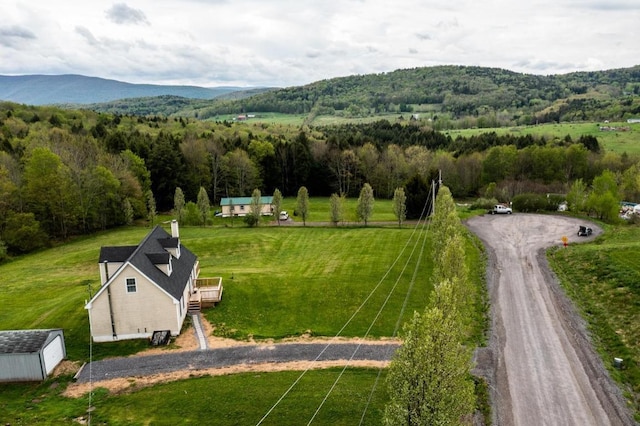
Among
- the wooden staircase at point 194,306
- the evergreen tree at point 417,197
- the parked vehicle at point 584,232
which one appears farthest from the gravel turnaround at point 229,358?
the evergreen tree at point 417,197

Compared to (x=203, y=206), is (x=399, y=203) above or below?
above

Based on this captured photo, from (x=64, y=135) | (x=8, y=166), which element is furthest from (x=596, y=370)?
(x=64, y=135)

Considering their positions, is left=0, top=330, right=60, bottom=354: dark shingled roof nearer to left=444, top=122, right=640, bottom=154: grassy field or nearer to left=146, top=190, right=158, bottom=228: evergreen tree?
left=146, top=190, right=158, bottom=228: evergreen tree

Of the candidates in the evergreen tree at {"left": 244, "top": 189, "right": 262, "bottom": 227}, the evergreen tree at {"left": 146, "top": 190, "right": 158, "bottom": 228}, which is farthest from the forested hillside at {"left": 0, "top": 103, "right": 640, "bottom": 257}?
the evergreen tree at {"left": 244, "top": 189, "right": 262, "bottom": 227}

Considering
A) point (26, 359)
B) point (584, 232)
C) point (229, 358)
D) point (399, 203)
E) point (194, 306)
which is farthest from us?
point (399, 203)

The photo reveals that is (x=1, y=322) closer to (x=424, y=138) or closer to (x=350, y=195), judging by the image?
(x=350, y=195)

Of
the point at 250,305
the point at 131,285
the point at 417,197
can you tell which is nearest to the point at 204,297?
the point at 250,305

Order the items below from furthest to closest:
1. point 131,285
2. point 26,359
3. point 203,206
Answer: point 203,206 < point 131,285 < point 26,359

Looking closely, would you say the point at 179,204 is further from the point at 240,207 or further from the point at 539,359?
the point at 539,359
